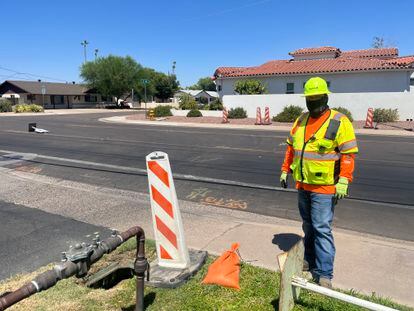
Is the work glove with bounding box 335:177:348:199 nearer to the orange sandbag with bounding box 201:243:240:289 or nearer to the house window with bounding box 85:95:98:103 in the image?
the orange sandbag with bounding box 201:243:240:289

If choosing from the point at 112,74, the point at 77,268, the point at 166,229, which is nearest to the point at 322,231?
the point at 166,229

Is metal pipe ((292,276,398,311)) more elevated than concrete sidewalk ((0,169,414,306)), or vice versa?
metal pipe ((292,276,398,311))

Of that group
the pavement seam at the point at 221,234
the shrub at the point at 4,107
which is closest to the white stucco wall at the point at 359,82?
the pavement seam at the point at 221,234

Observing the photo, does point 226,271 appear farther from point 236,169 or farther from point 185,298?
point 236,169

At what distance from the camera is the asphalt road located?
262 inches

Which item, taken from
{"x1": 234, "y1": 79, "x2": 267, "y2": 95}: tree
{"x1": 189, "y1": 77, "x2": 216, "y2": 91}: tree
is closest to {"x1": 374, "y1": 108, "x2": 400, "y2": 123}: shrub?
{"x1": 234, "y1": 79, "x2": 267, "y2": 95}: tree

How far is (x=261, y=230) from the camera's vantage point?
18.1ft

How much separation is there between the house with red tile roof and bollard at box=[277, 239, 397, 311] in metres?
29.8

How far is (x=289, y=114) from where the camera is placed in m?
27.2

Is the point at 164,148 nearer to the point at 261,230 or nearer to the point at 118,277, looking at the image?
the point at 261,230

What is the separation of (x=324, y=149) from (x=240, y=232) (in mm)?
2103

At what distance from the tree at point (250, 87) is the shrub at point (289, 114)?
6.14 meters

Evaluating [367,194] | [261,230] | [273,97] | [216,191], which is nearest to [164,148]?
[216,191]

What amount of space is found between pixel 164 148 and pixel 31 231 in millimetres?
8871
